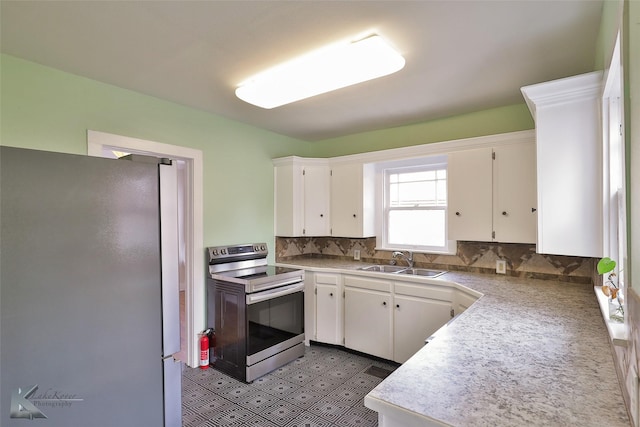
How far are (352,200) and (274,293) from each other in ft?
4.54

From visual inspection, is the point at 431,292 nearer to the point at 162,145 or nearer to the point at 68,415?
the point at 68,415

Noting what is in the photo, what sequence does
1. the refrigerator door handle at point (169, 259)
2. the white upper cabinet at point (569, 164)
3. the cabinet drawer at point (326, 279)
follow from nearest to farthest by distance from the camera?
the refrigerator door handle at point (169, 259) < the white upper cabinet at point (569, 164) < the cabinet drawer at point (326, 279)

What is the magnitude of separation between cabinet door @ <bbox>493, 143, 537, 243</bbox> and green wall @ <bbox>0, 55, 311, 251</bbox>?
7.71ft

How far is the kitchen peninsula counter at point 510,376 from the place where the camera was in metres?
0.83

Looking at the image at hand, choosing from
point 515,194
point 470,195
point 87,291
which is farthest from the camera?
point 470,195

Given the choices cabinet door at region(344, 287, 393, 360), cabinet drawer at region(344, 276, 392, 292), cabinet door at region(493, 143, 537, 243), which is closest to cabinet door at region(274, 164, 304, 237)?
cabinet drawer at region(344, 276, 392, 292)

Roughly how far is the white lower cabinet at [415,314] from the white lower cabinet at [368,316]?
2.9 inches

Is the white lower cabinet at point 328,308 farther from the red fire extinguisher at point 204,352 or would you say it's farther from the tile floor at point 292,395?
Answer: the red fire extinguisher at point 204,352

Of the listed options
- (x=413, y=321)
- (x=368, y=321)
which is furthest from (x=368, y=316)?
(x=413, y=321)

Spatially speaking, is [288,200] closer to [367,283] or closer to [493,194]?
[367,283]

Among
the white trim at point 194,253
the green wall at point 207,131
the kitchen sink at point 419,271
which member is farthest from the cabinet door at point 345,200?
the white trim at point 194,253

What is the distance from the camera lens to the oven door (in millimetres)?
2674

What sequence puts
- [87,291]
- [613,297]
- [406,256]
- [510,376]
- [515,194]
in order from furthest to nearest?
[406,256]
[515,194]
[613,297]
[87,291]
[510,376]

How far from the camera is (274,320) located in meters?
2.91
